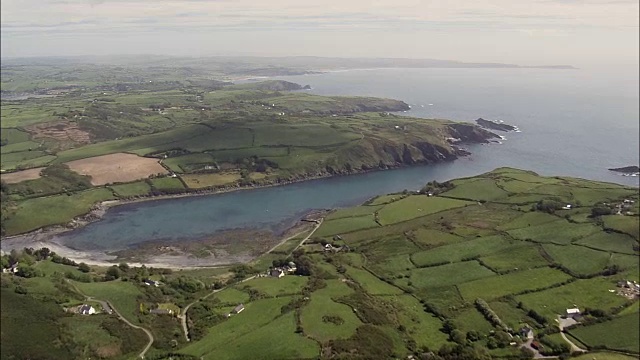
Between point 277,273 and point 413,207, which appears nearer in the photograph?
point 277,273

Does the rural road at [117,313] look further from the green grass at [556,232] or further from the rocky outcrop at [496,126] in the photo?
the rocky outcrop at [496,126]

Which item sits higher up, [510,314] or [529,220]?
[529,220]

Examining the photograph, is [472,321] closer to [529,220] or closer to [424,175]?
[529,220]

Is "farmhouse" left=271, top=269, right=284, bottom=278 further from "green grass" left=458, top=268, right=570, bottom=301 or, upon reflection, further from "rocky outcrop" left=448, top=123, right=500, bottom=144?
"rocky outcrop" left=448, top=123, right=500, bottom=144

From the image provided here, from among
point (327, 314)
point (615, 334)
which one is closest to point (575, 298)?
point (615, 334)

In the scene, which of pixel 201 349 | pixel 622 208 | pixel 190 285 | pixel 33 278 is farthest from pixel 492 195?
pixel 33 278

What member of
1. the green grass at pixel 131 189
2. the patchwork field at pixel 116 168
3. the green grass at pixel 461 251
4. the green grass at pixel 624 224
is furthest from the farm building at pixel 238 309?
the patchwork field at pixel 116 168
